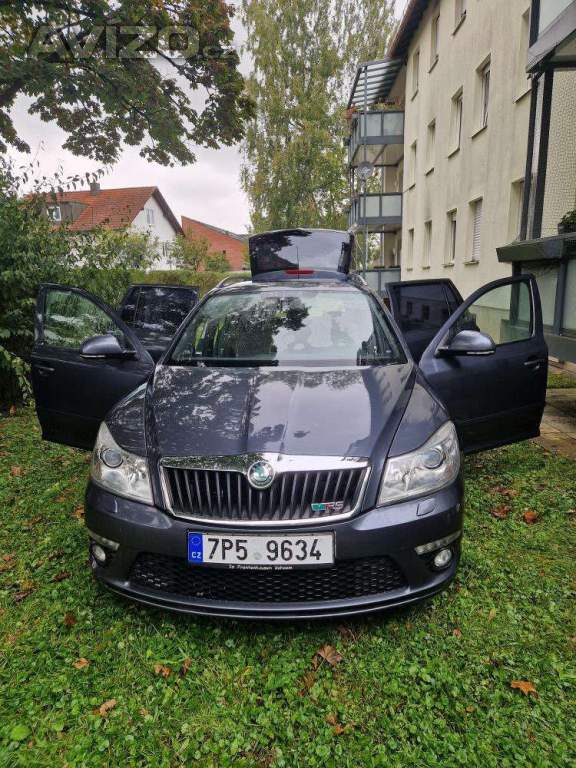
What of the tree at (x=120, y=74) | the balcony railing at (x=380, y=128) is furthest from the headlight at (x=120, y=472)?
the balcony railing at (x=380, y=128)

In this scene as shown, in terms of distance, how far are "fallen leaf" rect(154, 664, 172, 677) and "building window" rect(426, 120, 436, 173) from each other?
667 inches

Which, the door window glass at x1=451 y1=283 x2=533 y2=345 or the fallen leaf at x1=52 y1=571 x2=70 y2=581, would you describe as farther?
the door window glass at x1=451 y1=283 x2=533 y2=345

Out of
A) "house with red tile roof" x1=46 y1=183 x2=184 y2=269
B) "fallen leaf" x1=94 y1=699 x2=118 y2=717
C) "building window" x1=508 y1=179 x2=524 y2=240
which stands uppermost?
"house with red tile roof" x1=46 y1=183 x2=184 y2=269

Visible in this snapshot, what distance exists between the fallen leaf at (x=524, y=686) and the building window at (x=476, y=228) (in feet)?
38.4

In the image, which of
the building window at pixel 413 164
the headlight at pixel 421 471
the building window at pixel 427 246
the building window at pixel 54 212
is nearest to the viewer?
the headlight at pixel 421 471

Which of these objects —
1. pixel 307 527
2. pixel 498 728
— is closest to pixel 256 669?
pixel 307 527

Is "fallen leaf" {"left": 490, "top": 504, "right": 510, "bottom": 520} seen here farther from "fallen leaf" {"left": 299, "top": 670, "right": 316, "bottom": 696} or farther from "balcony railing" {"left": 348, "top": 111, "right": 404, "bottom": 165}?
"balcony railing" {"left": 348, "top": 111, "right": 404, "bottom": 165}

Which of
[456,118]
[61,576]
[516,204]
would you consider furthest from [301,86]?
[61,576]

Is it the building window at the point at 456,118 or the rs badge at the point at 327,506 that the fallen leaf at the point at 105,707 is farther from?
the building window at the point at 456,118

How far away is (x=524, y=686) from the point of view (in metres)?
2.04

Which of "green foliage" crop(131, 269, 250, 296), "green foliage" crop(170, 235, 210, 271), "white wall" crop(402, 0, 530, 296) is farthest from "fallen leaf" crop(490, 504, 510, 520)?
"green foliage" crop(170, 235, 210, 271)

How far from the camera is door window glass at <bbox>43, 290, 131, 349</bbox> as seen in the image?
4059 millimetres

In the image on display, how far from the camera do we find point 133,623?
246 cm

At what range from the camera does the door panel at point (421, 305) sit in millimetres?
4855
